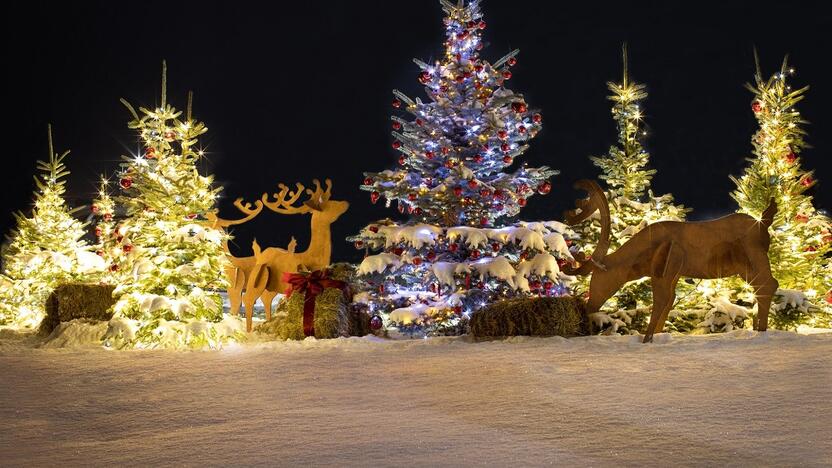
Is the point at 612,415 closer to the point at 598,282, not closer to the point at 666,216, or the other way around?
the point at 598,282

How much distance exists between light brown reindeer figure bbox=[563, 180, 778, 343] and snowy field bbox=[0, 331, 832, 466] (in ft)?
2.14

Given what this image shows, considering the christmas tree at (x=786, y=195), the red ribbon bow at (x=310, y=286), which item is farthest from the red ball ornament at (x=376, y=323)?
the christmas tree at (x=786, y=195)

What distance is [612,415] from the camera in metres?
4.93

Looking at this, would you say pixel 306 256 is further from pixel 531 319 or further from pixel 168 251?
pixel 531 319

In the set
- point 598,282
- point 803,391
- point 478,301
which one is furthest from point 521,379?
point 478,301

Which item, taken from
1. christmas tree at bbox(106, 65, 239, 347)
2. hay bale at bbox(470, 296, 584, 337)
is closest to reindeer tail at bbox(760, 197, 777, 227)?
hay bale at bbox(470, 296, 584, 337)

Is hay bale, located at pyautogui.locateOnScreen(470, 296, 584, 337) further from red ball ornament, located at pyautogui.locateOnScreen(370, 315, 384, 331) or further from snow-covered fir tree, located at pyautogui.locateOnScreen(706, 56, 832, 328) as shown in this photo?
snow-covered fir tree, located at pyautogui.locateOnScreen(706, 56, 832, 328)

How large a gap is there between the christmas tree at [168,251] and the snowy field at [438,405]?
794 millimetres

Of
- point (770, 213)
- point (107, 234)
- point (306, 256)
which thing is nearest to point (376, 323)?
point (306, 256)

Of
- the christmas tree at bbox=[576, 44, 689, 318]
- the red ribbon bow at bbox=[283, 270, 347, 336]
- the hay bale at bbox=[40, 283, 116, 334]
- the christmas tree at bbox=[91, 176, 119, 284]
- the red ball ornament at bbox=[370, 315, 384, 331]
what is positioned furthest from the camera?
the christmas tree at bbox=[91, 176, 119, 284]

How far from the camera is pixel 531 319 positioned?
8.73 meters

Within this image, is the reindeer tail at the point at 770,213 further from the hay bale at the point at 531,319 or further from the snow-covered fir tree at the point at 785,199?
the hay bale at the point at 531,319

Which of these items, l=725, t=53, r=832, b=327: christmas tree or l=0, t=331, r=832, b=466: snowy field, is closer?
l=0, t=331, r=832, b=466: snowy field

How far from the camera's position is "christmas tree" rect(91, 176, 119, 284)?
1353cm
